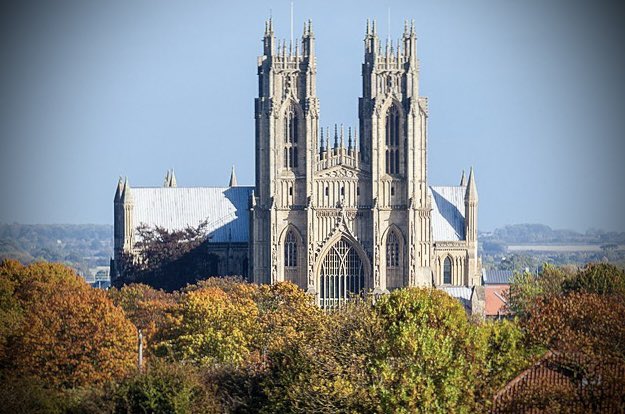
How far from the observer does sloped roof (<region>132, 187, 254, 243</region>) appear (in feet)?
477

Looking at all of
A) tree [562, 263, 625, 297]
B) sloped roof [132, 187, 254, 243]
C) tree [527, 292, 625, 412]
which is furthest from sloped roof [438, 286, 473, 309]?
tree [527, 292, 625, 412]

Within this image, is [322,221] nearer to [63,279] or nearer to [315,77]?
[315,77]

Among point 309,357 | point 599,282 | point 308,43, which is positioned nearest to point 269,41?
point 308,43

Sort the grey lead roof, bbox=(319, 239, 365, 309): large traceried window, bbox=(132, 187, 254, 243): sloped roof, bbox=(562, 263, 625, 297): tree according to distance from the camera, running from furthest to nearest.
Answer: bbox=(132, 187, 254, 243): sloped roof → the grey lead roof → bbox=(319, 239, 365, 309): large traceried window → bbox=(562, 263, 625, 297): tree

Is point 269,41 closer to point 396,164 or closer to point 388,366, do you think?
point 396,164

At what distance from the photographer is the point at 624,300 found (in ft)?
300

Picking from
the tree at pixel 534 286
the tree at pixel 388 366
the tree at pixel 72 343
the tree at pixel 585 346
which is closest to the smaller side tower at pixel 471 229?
the tree at pixel 534 286

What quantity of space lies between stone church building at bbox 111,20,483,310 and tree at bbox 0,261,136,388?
38.1 meters

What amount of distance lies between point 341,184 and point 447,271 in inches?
492

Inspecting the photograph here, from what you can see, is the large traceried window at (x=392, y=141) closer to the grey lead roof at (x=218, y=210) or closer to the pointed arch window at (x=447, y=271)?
the grey lead roof at (x=218, y=210)

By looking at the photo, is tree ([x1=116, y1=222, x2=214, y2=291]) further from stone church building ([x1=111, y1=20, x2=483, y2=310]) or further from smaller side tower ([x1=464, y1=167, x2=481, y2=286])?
smaller side tower ([x1=464, y1=167, x2=481, y2=286])

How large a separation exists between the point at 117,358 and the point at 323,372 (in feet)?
59.9

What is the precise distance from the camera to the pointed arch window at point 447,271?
142 meters

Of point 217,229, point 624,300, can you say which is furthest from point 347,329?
point 217,229
